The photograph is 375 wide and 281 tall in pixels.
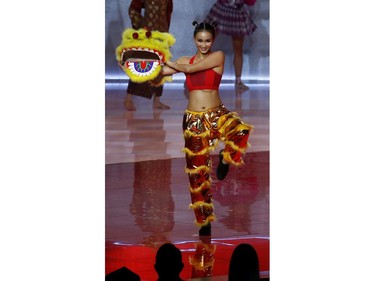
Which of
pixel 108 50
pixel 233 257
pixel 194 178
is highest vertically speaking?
pixel 108 50

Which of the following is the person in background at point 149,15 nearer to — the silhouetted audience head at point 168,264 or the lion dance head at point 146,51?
the lion dance head at point 146,51

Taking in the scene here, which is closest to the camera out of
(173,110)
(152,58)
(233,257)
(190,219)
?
(233,257)

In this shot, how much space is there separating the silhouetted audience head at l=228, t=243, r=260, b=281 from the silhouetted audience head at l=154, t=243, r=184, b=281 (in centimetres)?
24

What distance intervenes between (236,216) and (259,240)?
0.70m

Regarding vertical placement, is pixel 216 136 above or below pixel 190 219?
above

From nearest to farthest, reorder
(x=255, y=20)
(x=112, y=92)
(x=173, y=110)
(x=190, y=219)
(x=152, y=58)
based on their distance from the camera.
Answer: (x=152, y=58) → (x=190, y=219) → (x=173, y=110) → (x=112, y=92) → (x=255, y=20)

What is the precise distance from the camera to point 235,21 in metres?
14.0

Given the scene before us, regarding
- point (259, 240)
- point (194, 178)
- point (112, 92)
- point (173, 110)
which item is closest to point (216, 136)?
point (194, 178)

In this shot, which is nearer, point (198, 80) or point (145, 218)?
point (198, 80)

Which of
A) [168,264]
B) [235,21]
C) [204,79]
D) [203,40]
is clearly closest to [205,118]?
[204,79]

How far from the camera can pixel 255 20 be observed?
14.9 m

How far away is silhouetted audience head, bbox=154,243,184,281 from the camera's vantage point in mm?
4086

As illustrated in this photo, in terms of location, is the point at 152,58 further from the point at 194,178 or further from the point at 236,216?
the point at 236,216

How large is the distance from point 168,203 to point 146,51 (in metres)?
1.48
